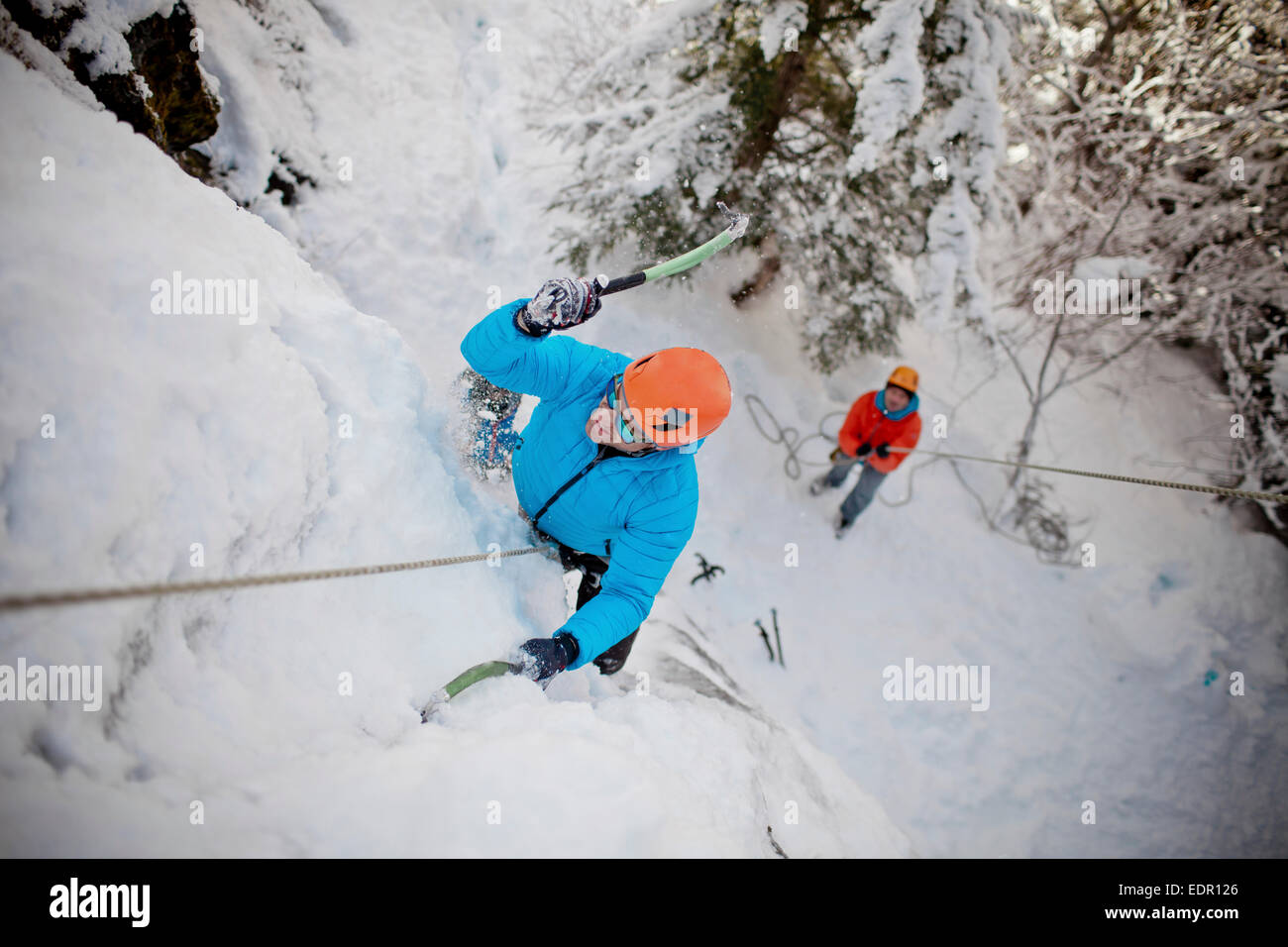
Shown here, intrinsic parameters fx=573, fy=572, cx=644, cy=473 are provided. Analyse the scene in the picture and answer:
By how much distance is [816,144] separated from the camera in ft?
18.0

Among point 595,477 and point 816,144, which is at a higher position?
point 816,144

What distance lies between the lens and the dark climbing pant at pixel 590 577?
3236 millimetres

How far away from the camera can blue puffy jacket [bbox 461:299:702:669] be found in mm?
2486

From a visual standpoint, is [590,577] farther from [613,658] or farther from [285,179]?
[285,179]

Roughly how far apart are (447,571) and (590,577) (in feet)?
3.15

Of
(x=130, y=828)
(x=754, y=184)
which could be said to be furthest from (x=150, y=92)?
(x=754, y=184)

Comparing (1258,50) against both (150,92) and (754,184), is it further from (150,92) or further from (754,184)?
(150,92)

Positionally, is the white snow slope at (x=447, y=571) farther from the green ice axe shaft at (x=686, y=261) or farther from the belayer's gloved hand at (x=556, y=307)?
the green ice axe shaft at (x=686, y=261)

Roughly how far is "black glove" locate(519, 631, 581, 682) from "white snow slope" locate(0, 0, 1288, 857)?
0.13 metres

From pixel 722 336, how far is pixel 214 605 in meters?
5.62

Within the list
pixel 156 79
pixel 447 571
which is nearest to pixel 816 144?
pixel 156 79

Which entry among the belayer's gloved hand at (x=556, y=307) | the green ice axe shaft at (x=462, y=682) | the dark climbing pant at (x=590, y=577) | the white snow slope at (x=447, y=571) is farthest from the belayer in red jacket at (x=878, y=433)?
the green ice axe shaft at (x=462, y=682)

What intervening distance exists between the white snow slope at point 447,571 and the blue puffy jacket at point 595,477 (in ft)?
1.32

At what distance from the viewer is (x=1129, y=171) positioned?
7.11 metres
